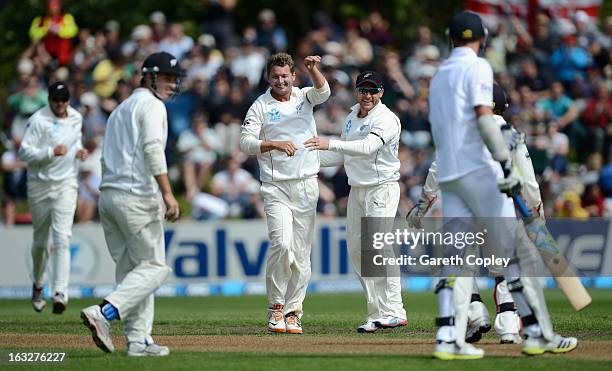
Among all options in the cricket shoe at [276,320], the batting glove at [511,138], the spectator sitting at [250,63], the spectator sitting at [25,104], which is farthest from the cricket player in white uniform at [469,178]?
the spectator sitting at [250,63]

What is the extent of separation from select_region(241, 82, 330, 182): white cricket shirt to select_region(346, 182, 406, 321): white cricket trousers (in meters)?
0.64

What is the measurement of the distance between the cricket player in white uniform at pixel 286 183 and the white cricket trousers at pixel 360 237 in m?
0.46

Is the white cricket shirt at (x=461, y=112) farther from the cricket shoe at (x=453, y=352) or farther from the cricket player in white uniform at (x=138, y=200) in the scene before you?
the cricket player in white uniform at (x=138, y=200)

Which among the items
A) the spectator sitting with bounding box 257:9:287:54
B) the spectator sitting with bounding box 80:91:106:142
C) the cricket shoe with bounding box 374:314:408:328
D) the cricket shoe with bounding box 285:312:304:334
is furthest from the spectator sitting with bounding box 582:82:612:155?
the cricket shoe with bounding box 285:312:304:334

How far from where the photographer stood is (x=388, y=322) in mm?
12367

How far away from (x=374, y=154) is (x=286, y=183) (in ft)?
3.21

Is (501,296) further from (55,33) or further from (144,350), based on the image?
(55,33)

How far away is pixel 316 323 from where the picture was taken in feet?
44.4

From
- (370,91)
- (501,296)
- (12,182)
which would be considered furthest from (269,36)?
(501,296)

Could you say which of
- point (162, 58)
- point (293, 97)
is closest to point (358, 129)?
point (293, 97)

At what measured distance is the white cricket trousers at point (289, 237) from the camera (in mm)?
12312

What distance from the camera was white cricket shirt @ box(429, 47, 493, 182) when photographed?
9.21 m

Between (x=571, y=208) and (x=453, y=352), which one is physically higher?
(x=571, y=208)

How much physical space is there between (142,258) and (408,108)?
14655 mm
